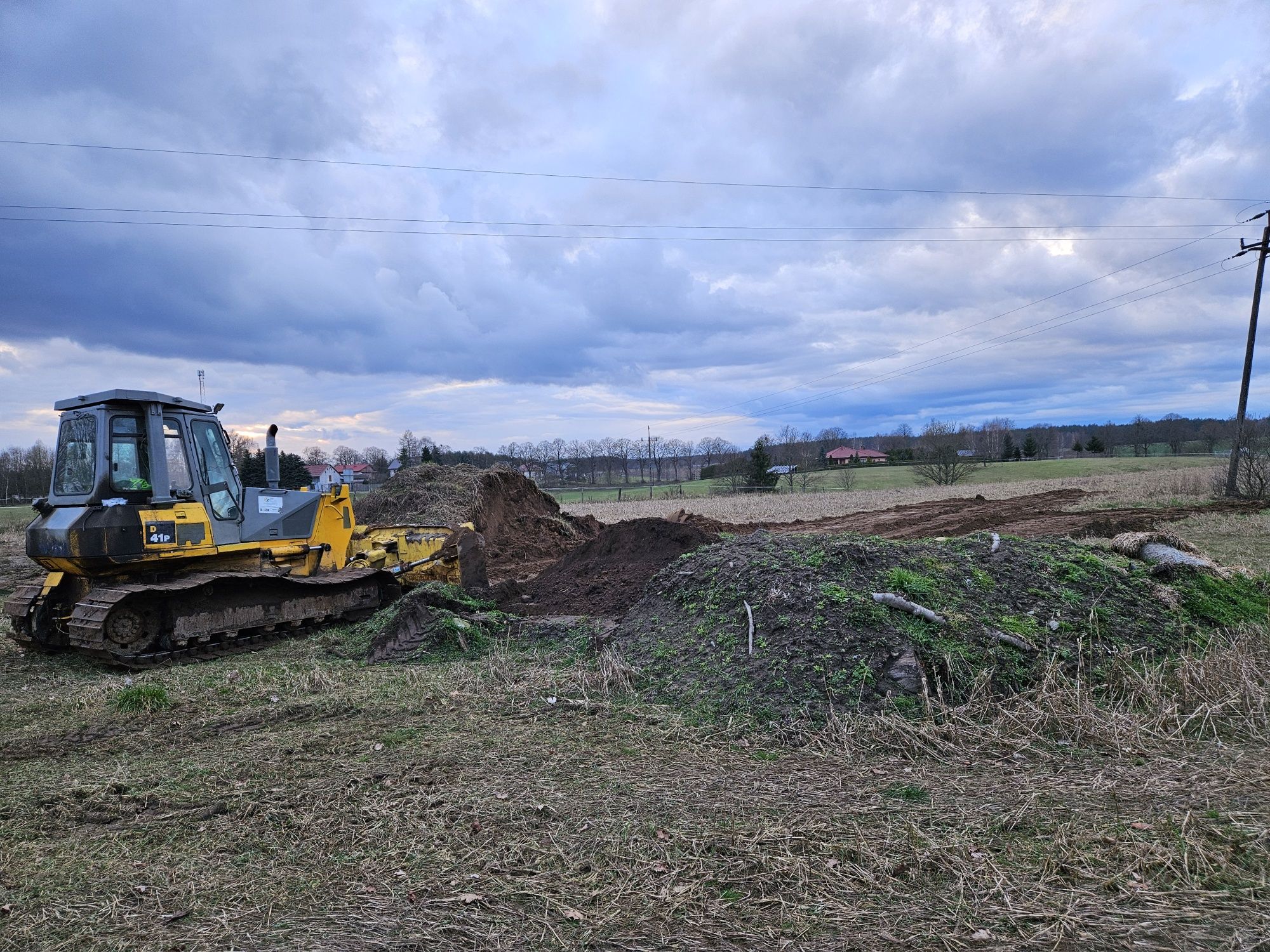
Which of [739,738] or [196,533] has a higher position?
[196,533]

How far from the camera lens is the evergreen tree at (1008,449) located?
247 feet

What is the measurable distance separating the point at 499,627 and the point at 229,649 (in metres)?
3.14

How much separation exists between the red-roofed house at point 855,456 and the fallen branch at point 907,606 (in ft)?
228

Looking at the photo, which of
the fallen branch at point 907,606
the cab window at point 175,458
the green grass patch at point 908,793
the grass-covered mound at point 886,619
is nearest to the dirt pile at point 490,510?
the cab window at point 175,458

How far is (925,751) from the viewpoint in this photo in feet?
16.1

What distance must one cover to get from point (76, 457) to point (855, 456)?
8070cm

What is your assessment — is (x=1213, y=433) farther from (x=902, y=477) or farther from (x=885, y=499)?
(x=885, y=499)

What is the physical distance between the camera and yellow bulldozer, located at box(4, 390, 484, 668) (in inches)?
314

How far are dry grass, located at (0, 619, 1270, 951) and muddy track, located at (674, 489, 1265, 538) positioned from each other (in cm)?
1147

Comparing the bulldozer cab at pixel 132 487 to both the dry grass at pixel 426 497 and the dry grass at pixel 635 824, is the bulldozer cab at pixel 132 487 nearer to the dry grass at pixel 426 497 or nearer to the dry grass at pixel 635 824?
the dry grass at pixel 635 824

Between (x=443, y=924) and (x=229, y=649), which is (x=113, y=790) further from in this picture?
(x=229, y=649)

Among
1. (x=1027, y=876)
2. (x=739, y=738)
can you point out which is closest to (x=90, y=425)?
(x=739, y=738)

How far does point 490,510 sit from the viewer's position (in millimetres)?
20312

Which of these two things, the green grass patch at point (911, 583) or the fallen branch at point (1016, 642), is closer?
the fallen branch at point (1016, 642)
